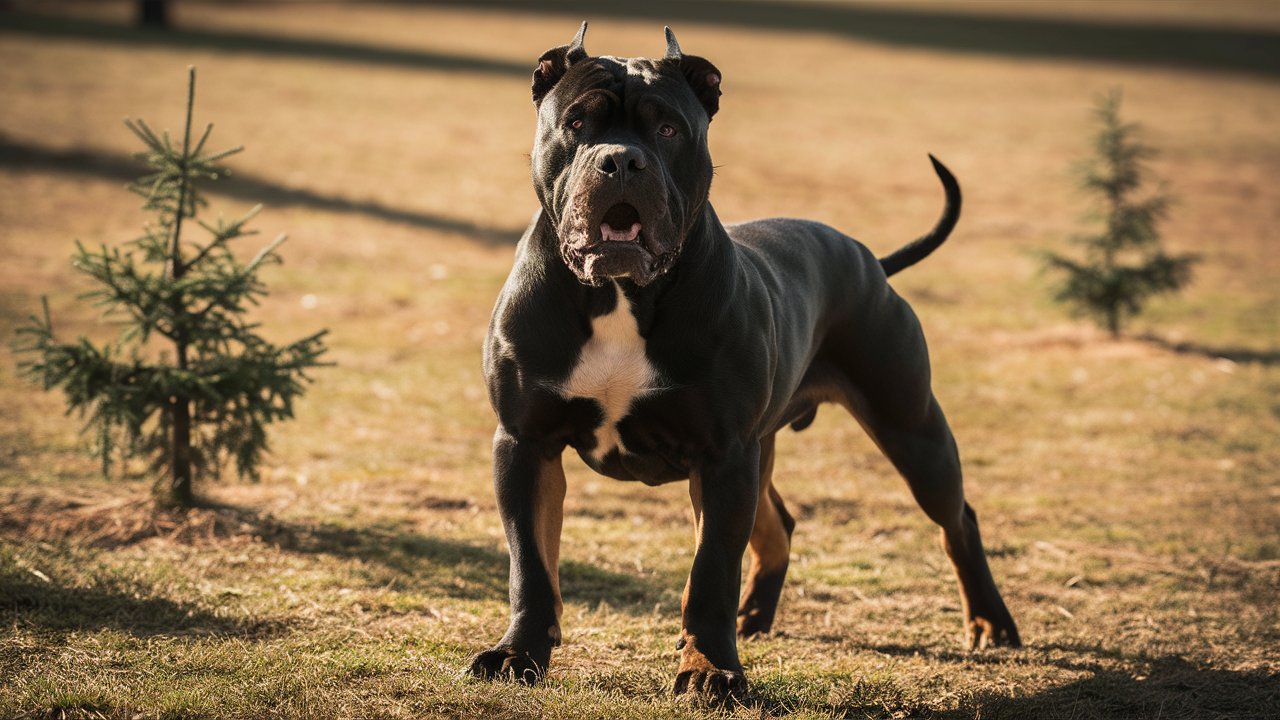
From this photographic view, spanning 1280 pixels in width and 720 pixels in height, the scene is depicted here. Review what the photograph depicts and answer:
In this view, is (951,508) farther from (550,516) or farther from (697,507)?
(550,516)

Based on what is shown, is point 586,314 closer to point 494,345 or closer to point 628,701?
point 494,345

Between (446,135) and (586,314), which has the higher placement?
(446,135)

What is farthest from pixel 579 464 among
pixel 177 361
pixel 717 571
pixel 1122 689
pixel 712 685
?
pixel 712 685

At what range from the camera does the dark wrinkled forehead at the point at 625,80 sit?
4.15m

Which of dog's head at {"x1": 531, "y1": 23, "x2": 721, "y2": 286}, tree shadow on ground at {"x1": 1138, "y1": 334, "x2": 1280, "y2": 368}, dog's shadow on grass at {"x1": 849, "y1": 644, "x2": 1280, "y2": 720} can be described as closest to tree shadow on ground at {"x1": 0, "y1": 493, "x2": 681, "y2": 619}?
dog's shadow on grass at {"x1": 849, "y1": 644, "x2": 1280, "y2": 720}

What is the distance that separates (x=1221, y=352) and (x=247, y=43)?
22834 mm

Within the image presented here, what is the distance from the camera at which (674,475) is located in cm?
456

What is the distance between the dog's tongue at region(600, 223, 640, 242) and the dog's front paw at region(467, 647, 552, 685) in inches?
52.4

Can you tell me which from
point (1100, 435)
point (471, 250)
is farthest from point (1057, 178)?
point (1100, 435)

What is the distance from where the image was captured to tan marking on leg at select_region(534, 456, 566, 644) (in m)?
4.36

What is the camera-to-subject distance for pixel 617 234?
4016 millimetres

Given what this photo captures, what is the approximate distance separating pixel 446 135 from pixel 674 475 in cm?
1800

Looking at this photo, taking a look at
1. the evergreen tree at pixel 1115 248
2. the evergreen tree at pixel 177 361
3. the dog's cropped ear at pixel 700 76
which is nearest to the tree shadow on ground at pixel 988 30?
the evergreen tree at pixel 1115 248

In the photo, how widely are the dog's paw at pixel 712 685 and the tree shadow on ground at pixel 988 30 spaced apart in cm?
2776
